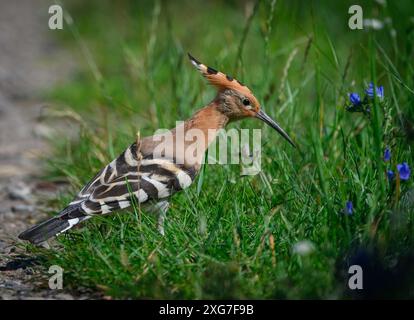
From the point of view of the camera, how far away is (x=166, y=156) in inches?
137

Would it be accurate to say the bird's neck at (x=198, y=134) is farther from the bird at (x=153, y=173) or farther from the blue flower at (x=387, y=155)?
the blue flower at (x=387, y=155)

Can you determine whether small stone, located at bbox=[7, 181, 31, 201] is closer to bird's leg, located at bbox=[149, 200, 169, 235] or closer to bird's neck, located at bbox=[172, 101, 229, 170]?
bird's neck, located at bbox=[172, 101, 229, 170]

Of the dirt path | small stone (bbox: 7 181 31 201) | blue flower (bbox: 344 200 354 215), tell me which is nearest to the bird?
the dirt path

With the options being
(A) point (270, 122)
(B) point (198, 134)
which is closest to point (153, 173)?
(B) point (198, 134)

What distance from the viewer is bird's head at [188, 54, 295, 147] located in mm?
3727

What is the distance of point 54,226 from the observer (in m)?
3.17

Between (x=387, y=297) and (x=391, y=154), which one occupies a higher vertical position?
(x=391, y=154)

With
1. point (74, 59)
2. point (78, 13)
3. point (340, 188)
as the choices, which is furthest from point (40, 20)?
point (340, 188)

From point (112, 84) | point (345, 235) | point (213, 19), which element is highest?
point (213, 19)

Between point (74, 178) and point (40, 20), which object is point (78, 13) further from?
point (74, 178)

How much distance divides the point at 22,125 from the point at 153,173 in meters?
2.97

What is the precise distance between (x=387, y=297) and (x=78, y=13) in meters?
6.81

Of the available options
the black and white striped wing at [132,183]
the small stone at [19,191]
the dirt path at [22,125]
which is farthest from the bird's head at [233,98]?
the small stone at [19,191]

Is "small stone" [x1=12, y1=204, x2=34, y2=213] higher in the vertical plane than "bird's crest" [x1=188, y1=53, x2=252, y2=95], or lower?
lower
